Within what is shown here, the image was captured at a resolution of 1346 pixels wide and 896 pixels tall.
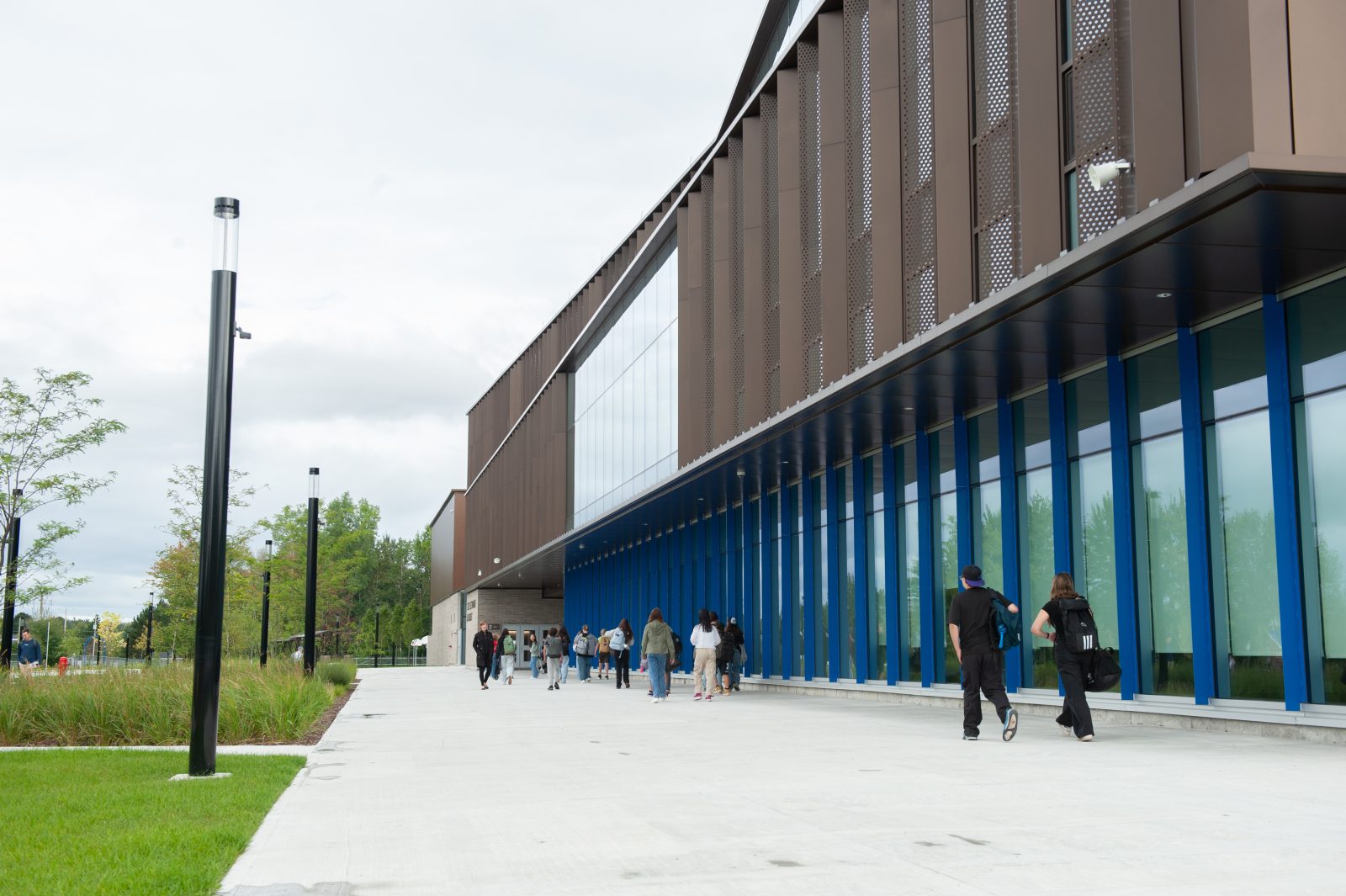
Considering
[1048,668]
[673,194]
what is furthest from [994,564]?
[673,194]

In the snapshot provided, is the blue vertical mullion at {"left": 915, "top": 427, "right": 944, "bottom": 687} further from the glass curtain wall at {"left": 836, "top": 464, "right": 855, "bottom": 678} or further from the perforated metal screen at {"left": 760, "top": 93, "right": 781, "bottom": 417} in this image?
the perforated metal screen at {"left": 760, "top": 93, "right": 781, "bottom": 417}

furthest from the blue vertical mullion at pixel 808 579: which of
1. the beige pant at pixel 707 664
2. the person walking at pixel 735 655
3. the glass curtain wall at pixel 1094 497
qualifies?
the glass curtain wall at pixel 1094 497

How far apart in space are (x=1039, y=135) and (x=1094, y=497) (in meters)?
5.20

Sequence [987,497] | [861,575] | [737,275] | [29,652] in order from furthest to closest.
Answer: [29,652]
[737,275]
[861,575]
[987,497]

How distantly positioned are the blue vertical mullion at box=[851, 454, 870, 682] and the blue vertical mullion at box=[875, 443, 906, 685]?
1.91 ft

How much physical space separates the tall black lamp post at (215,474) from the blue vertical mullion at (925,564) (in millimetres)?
12978

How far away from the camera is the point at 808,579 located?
26891 millimetres

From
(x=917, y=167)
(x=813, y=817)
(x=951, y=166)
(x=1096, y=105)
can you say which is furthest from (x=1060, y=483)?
(x=813, y=817)

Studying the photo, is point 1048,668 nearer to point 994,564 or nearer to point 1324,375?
point 994,564

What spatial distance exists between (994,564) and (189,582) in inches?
1139

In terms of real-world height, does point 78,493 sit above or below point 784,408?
below

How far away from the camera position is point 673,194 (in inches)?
1510

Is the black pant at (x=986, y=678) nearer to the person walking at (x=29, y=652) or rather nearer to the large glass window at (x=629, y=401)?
the large glass window at (x=629, y=401)

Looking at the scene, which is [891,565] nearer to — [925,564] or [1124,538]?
[925,564]
